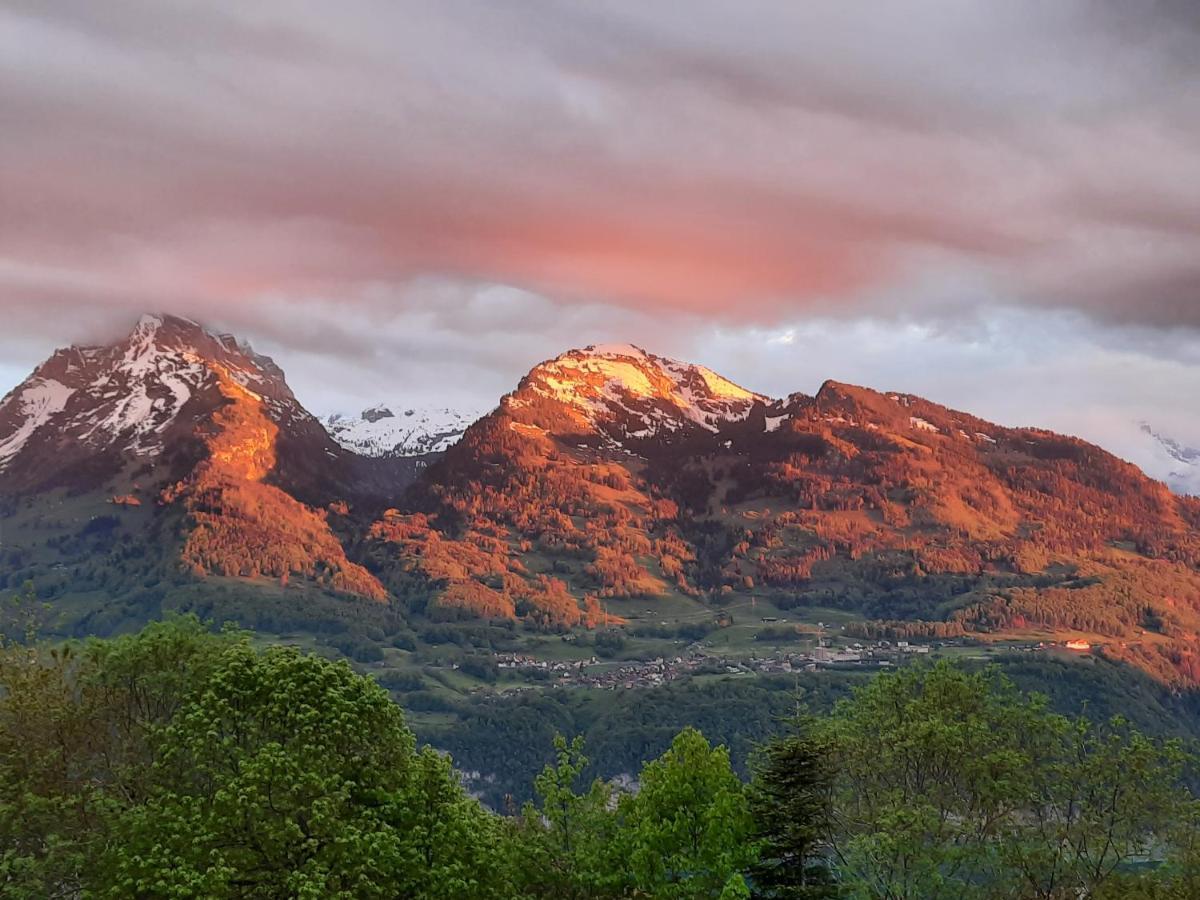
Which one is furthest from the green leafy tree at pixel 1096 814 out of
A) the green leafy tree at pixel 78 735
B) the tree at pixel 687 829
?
the green leafy tree at pixel 78 735

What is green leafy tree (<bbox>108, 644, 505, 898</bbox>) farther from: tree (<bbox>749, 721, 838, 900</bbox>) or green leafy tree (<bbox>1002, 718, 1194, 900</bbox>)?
green leafy tree (<bbox>1002, 718, 1194, 900</bbox>)

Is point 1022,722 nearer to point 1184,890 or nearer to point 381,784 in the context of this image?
point 1184,890

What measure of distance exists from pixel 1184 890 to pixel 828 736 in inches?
1154

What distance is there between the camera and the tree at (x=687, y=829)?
79.4 m

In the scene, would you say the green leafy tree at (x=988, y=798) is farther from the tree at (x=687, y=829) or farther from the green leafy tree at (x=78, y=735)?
the green leafy tree at (x=78, y=735)

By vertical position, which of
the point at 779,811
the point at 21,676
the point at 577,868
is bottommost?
the point at 577,868

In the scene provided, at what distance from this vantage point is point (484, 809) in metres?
85.0

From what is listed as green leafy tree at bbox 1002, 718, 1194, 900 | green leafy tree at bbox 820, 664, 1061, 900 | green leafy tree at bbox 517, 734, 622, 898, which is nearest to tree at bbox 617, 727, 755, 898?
green leafy tree at bbox 517, 734, 622, 898

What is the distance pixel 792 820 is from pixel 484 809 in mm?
23551

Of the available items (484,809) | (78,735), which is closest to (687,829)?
(484,809)

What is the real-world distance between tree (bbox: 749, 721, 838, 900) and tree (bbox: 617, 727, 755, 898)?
4.87 ft

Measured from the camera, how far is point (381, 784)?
70875 millimetres

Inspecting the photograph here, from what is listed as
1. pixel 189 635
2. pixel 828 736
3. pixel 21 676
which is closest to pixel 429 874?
pixel 189 635

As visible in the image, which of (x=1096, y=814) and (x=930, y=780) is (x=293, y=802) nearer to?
(x=930, y=780)
